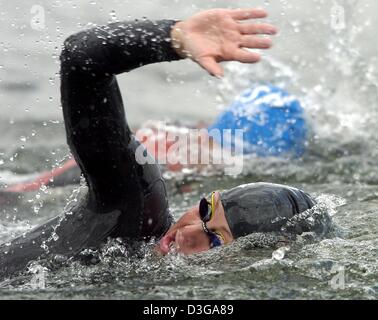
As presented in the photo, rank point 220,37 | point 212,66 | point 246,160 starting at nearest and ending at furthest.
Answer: point 212,66 < point 220,37 < point 246,160

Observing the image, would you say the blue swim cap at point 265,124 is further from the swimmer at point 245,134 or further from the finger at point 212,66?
Result: the finger at point 212,66

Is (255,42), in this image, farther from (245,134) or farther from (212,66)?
(245,134)

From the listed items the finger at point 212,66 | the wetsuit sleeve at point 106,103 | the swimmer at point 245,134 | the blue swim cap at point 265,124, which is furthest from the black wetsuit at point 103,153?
the blue swim cap at point 265,124

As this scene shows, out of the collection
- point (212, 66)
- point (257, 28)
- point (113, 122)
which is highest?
point (257, 28)

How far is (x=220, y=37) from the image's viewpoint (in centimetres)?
353

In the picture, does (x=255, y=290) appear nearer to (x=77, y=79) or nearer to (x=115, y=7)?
(x=77, y=79)

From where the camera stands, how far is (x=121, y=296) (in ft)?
11.7

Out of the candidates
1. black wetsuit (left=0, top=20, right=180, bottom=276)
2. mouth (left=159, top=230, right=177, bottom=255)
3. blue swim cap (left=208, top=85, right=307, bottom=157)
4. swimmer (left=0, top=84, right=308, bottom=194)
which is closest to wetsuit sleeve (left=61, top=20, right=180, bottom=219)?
black wetsuit (left=0, top=20, right=180, bottom=276)

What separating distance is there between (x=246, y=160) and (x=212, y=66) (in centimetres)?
423

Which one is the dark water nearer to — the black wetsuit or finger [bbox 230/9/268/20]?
the black wetsuit

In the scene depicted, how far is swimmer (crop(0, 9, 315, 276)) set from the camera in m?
3.57

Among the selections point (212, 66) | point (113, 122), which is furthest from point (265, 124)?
point (212, 66)

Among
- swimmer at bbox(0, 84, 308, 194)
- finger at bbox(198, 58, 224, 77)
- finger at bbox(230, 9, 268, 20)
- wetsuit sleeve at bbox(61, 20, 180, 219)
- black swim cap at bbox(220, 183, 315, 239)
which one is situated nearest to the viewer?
finger at bbox(198, 58, 224, 77)
